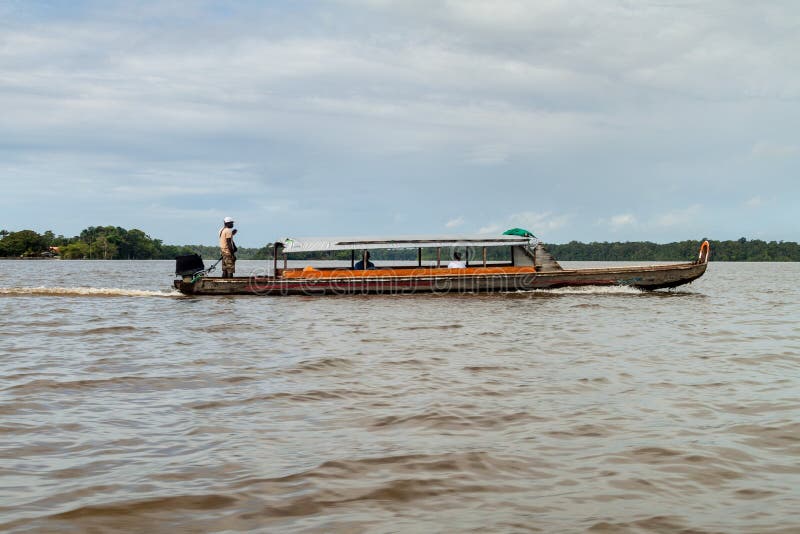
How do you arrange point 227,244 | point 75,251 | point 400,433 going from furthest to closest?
point 75,251, point 227,244, point 400,433

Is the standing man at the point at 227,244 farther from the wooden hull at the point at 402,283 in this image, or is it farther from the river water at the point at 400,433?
the river water at the point at 400,433

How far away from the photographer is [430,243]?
24.1 meters

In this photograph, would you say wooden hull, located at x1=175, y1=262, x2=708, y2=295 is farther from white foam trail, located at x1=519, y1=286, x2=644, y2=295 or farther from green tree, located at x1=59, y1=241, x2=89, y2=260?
green tree, located at x1=59, y1=241, x2=89, y2=260

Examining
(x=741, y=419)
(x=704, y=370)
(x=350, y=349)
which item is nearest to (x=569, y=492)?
(x=741, y=419)

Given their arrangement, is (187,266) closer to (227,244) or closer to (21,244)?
(227,244)

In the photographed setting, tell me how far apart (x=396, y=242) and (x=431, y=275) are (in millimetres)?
1858

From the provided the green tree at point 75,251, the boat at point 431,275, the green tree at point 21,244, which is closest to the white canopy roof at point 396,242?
the boat at point 431,275

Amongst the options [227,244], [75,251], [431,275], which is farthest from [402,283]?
[75,251]

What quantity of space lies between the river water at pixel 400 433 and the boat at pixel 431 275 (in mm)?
10773

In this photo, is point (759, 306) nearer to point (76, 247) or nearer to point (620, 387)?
point (620, 387)

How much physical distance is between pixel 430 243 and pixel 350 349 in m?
13.3

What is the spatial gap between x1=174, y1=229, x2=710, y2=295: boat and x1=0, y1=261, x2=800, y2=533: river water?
10773 mm

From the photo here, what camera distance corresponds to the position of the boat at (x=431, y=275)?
Result: 23609 millimetres

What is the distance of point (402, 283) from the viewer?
23641 millimetres
